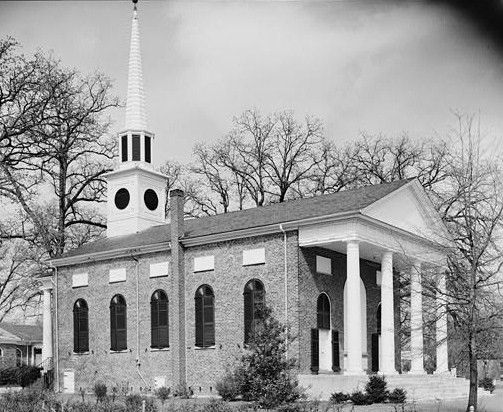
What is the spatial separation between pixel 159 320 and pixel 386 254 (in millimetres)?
10243

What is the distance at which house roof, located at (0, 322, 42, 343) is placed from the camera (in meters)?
68.3

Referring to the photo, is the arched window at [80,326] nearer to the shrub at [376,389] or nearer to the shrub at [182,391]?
the shrub at [182,391]

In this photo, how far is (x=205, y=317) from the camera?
30.3m

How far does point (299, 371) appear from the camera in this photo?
87.0 ft

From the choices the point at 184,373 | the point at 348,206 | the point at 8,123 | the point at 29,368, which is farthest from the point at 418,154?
the point at 8,123

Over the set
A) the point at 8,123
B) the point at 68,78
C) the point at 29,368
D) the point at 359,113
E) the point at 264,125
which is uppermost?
the point at 264,125

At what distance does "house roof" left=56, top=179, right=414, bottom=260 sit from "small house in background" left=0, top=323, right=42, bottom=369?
33414 mm

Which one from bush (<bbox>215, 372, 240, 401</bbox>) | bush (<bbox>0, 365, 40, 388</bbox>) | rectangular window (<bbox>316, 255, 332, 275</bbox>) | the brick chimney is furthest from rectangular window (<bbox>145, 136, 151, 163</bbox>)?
bush (<bbox>215, 372, 240, 401</bbox>)

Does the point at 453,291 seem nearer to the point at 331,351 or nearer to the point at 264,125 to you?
the point at 331,351

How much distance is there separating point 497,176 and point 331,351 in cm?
1101

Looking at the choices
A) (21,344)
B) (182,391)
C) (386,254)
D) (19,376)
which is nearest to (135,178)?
(19,376)

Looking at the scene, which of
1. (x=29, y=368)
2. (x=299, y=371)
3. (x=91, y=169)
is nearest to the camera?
(x=299, y=371)

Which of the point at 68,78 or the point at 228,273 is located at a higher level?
the point at 68,78

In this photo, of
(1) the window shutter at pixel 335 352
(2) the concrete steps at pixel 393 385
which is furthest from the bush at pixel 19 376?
(2) the concrete steps at pixel 393 385
